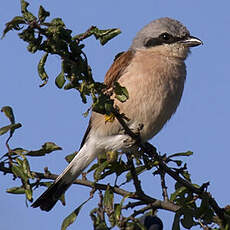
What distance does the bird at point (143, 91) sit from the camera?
4.22m

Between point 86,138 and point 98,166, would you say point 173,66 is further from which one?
point 98,166

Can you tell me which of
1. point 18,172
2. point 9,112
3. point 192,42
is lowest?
point 18,172

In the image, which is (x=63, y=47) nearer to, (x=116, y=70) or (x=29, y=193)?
(x=29, y=193)

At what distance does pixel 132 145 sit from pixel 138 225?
4.57 ft

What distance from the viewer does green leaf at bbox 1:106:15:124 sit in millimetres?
2891

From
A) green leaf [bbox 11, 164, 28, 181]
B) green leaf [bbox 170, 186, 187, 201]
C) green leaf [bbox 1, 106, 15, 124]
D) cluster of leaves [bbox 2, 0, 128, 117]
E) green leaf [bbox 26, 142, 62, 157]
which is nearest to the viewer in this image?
cluster of leaves [bbox 2, 0, 128, 117]

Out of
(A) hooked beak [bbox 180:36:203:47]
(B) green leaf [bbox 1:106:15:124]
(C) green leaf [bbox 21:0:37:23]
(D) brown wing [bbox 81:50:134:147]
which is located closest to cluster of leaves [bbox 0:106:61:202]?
(B) green leaf [bbox 1:106:15:124]

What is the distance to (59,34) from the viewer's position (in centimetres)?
233

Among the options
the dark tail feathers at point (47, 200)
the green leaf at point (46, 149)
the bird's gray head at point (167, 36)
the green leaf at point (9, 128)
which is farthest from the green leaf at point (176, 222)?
the bird's gray head at point (167, 36)

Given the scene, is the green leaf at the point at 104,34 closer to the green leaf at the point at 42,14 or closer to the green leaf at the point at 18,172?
the green leaf at the point at 42,14

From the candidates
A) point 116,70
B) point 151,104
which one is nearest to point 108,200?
point 151,104

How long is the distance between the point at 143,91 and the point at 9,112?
1.57 meters

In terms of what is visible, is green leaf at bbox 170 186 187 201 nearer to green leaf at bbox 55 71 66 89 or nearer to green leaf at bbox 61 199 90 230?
green leaf at bbox 61 199 90 230

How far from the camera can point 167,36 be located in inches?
193
